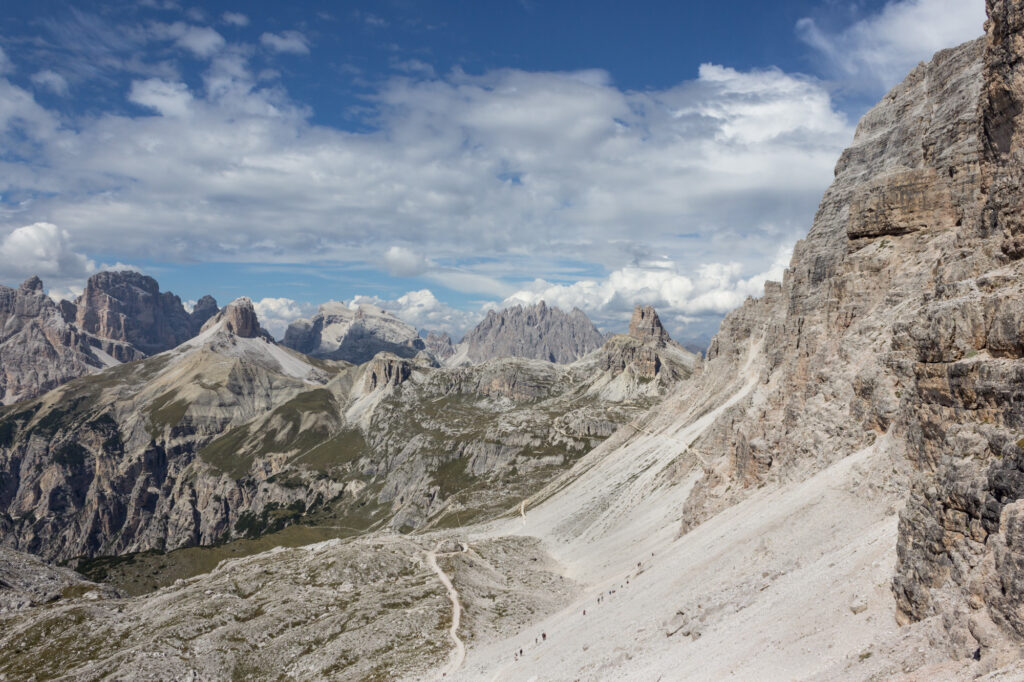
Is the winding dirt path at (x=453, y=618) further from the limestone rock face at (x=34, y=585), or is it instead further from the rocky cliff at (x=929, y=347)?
the limestone rock face at (x=34, y=585)

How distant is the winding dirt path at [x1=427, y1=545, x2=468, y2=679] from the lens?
76.7 m

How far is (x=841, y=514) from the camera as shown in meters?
50.4

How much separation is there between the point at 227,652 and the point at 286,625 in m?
10.1

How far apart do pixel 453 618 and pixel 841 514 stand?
6551 centimetres

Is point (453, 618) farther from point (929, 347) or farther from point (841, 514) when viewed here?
point (929, 347)

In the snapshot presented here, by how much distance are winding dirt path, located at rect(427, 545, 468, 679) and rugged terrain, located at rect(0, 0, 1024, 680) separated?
538mm

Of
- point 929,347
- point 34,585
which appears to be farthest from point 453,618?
point 34,585

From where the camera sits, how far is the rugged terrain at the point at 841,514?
30047mm

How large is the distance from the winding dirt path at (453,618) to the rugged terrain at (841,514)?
54 cm

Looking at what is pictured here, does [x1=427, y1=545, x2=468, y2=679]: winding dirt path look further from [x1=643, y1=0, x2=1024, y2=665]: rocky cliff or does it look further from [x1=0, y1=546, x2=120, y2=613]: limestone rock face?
[x1=0, y1=546, x2=120, y2=613]: limestone rock face

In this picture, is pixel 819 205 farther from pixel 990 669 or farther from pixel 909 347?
pixel 990 669

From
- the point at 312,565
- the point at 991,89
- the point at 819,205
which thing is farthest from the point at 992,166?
the point at 312,565

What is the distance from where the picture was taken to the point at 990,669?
22375mm

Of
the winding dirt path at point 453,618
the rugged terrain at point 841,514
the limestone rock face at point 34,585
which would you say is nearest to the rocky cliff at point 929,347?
the rugged terrain at point 841,514
